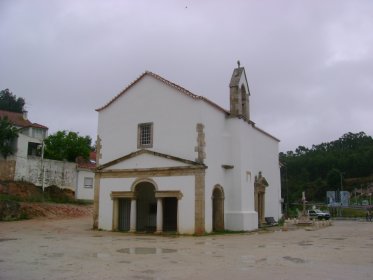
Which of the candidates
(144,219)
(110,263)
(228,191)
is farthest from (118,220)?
(110,263)

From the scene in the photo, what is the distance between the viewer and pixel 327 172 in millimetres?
105062

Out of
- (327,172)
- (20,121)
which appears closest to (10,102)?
(20,121)

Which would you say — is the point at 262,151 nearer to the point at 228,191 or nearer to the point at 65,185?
the point at 228,191

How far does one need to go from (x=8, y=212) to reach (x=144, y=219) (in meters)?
11.9

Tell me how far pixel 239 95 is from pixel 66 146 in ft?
93.8

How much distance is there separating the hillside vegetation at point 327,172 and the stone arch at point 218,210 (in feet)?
230

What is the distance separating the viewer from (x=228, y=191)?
26.8m

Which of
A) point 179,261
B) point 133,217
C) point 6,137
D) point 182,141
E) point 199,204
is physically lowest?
point 179,261

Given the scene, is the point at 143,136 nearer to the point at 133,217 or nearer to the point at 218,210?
the point at 133,217

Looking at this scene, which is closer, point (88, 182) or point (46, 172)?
point (46, 172)

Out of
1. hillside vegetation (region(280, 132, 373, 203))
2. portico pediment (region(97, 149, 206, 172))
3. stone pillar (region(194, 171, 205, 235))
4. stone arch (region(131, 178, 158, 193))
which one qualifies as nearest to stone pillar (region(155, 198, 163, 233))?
stone arch (region(131, 178, 158, 193))

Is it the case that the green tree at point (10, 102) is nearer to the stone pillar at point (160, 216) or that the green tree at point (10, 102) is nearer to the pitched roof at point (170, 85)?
the pitched roof at point (170, 85)

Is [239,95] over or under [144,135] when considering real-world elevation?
over

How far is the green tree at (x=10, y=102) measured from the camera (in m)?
78.8
